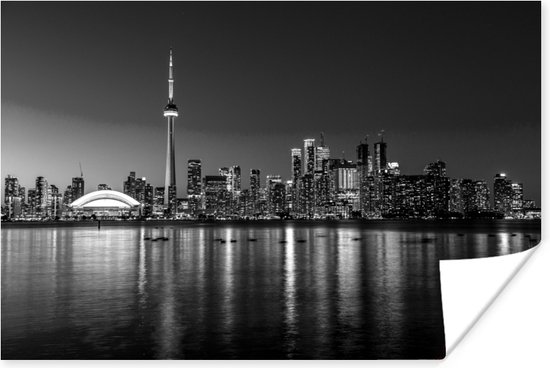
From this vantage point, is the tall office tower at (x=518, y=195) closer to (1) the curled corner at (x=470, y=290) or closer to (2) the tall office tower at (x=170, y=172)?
(1) the curled corner at (x=470, y=290)

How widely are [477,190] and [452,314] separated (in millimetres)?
15096

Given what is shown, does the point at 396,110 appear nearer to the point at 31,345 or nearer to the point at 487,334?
the point at 487,334

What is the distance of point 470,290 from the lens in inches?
246

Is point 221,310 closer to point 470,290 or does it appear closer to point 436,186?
point 470,290

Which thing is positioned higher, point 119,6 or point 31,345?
point 119,6

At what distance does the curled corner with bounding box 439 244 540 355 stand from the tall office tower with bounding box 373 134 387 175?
7.51 metres

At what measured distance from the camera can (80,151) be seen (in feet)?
46.9

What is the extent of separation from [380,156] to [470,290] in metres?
11.4

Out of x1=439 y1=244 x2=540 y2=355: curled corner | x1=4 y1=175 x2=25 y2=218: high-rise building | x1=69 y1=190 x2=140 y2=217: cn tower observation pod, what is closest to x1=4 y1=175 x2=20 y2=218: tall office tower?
x1=4 y1=175 x2=25 y2=218: high-rise building

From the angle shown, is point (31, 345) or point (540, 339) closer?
point (540, 339)

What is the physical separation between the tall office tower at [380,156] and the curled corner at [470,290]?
7.51 m

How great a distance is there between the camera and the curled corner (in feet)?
20.1

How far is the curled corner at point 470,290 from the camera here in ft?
20.1

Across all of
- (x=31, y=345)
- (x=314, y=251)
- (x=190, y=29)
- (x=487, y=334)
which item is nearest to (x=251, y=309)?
(x=31, y=345)
